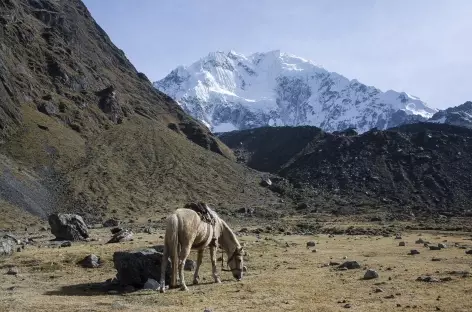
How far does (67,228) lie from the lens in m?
39.4

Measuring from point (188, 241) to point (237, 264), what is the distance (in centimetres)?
348

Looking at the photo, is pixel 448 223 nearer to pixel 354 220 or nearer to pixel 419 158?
pixel 354 220

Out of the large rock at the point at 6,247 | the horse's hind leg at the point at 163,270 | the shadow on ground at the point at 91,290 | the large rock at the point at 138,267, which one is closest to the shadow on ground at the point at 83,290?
the shadow on ground at the point at 91,290

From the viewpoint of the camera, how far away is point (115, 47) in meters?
185

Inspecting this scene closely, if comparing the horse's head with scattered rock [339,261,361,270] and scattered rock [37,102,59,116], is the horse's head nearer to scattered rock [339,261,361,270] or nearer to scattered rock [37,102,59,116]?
scattered rock [339,261,361,270]

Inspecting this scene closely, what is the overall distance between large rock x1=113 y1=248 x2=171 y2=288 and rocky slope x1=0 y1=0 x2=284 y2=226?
5084cm

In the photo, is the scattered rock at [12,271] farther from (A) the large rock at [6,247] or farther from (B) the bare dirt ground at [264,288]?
(A) the large rock at [6,247]

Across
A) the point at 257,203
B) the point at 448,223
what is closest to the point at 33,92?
the point at 257,203

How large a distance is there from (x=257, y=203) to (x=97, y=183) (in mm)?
34752

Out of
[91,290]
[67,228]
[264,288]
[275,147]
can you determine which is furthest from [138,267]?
[275,147]

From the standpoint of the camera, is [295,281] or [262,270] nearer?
[295,281]

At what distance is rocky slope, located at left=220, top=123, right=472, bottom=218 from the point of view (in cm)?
10656

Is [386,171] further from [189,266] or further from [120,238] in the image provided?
[189,266]

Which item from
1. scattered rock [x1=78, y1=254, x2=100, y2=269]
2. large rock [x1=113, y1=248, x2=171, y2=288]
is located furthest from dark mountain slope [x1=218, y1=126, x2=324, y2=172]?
large rock [x1=113, y1=248, x2=171, y2=288]
